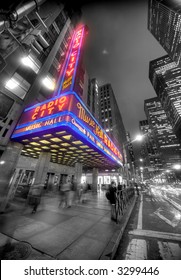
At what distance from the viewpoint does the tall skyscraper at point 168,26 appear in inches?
3728

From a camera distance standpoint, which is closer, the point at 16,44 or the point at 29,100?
the point at 16,44

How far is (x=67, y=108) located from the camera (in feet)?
22.0

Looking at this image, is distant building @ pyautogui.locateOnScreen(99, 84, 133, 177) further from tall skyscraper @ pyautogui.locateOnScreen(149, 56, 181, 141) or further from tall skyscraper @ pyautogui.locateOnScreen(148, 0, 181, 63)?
tall skyscraper @ pyautogui.locateOnScreen(149, 56, 181, 141)

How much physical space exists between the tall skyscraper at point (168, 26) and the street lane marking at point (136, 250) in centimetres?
13218

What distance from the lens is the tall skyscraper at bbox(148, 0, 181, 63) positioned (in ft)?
311

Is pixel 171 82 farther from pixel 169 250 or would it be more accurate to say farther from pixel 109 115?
pixel 169 250

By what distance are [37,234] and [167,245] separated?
5084 mm

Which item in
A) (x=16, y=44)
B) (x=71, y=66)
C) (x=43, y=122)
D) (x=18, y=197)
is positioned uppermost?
(x=71, y=66)

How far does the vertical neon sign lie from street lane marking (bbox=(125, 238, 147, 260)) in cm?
849

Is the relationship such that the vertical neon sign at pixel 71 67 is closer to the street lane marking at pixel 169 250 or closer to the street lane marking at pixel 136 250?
the street lane marking at pixel 136 250
